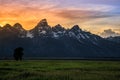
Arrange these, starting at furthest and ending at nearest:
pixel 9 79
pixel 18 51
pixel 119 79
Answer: pixel 18 51
pixel 9 79
pixel 119 79

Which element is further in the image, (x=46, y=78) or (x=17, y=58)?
(x=17, y=58)

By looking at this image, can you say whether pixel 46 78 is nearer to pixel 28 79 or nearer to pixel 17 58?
pixel 28 79

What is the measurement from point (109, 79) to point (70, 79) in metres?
5.69

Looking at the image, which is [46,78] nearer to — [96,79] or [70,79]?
[70,79]

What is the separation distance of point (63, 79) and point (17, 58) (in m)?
137

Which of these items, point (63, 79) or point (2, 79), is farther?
point (2, 79)

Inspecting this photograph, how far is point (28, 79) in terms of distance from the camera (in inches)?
1955

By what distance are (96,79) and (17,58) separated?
13824cm

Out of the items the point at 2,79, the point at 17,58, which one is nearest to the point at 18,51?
the point at 17,58

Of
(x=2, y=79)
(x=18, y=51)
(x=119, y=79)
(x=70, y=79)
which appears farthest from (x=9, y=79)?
(x=18, y=51)

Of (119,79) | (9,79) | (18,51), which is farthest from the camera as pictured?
(18,51)

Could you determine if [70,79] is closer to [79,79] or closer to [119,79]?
[79,79]

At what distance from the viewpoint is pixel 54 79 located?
47.9 metres

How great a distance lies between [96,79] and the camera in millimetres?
47812
